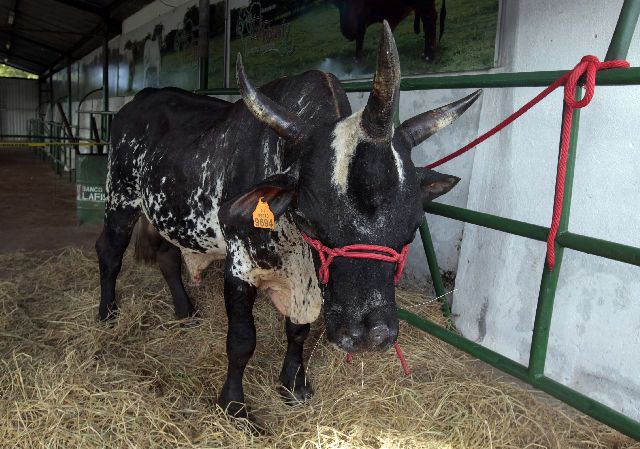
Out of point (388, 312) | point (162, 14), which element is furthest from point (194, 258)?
point (162, 14)

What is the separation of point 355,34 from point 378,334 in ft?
11.2

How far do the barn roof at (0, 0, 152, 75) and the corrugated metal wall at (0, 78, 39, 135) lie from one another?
28.2ft

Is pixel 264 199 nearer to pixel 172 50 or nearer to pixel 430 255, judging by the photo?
pixel 430 255

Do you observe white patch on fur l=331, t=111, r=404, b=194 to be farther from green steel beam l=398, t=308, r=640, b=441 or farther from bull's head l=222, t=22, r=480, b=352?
green steel beam l=398, t=308, r=640, b=441

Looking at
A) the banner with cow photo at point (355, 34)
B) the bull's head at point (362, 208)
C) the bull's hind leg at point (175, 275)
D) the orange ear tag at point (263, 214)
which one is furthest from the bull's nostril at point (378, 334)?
the bull's hind leg at point (175, 275)

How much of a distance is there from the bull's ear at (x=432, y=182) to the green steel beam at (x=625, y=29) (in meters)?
0.65

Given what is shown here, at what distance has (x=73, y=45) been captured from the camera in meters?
16.3

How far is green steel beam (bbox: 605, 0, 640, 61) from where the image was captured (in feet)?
5.82

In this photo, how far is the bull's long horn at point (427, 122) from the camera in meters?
1.87

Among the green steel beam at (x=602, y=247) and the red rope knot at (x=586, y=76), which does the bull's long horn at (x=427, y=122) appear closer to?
the red rope knot at (x=586, y=76)

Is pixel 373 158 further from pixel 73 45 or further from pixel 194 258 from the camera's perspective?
pixel 73 45

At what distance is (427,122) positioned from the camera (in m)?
1.90

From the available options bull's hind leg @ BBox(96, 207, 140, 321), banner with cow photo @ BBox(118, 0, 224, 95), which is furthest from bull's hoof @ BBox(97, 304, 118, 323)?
banner with cow photo @ BBox(118, 0, 224, 95)

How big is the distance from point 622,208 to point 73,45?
1711 centimetres
